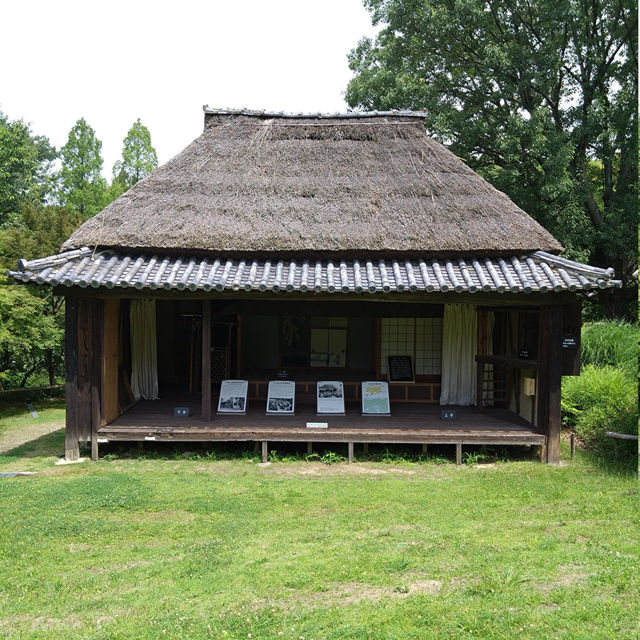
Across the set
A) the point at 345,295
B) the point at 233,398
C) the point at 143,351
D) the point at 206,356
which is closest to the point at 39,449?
the point at 143,351

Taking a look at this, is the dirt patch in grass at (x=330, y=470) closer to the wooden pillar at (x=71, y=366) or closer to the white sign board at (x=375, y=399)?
the white sign board at (x=375, y=399)

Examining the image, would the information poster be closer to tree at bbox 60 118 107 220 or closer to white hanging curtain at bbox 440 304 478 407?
white hanging curtain at bbox 440 304 478 407

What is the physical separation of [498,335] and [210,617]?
8.07 meters

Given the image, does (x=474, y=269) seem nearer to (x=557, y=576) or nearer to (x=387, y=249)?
(x=387, y=249)

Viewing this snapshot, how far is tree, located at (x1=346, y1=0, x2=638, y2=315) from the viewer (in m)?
15.5

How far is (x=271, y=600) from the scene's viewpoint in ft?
13.0

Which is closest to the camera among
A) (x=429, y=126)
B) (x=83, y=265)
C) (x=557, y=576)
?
(x=557, y=576)

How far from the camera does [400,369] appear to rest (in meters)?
10.9

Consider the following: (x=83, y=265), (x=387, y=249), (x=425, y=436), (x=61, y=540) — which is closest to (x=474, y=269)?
(x=387, y=249)

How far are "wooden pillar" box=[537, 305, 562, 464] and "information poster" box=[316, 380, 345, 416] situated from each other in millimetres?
3097

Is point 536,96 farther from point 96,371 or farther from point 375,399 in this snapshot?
point 96,371

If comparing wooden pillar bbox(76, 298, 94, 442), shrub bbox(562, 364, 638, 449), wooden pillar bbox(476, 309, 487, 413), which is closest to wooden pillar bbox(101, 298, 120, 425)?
wooden pillar bbox(76, 298, 94, 442)

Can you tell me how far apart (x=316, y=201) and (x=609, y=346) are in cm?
707

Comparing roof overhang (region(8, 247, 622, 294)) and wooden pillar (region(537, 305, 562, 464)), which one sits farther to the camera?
wooden pillar (region(537, 305, 562, 464))
